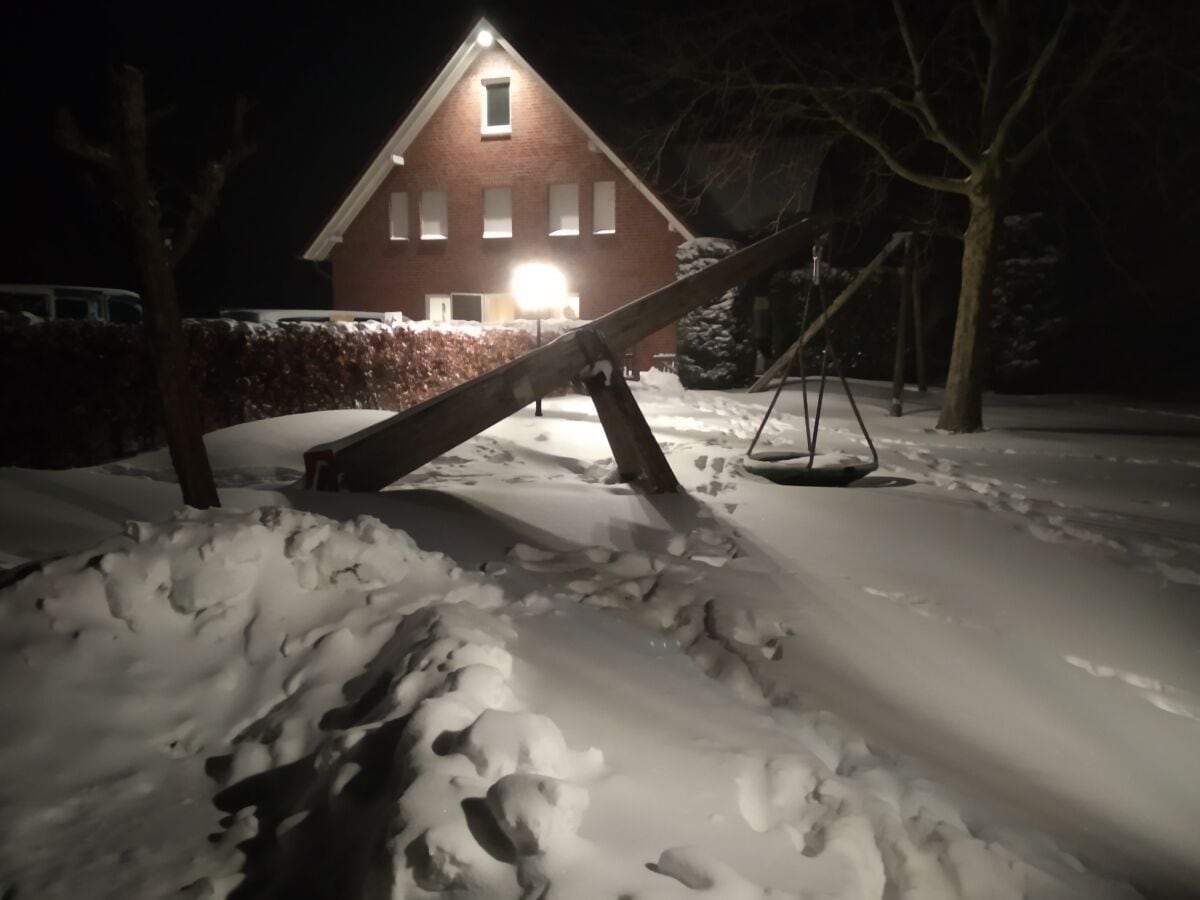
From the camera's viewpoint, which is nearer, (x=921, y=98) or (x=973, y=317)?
(x=921, y=98)

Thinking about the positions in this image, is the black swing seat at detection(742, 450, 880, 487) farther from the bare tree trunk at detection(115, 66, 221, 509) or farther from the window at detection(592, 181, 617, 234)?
the window at detection(592, 181, 617, 234)

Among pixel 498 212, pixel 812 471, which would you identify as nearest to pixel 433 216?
pixel 498 212

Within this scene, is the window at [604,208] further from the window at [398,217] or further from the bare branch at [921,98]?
the bare branch at [921,98]

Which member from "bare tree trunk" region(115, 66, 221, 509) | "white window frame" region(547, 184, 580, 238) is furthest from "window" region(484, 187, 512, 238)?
"bare tree trunk" region(115, 66, 221, 509)

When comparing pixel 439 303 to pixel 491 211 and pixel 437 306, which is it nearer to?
pixel 437 306

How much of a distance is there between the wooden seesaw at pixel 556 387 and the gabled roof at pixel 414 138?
46.1 ft

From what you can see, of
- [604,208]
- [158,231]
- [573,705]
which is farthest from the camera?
[604,208]

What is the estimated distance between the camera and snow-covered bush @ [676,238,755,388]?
19219mm

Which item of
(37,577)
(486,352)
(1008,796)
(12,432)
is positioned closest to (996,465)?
(1008,796)

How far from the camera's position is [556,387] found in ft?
22.5

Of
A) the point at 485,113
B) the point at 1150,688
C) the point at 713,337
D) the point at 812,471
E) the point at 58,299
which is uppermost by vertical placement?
the point at 485,113

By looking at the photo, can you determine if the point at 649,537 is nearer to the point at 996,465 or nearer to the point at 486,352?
the point at 996,465

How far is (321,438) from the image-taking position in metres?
8.84

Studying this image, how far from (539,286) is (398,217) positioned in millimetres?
11082
